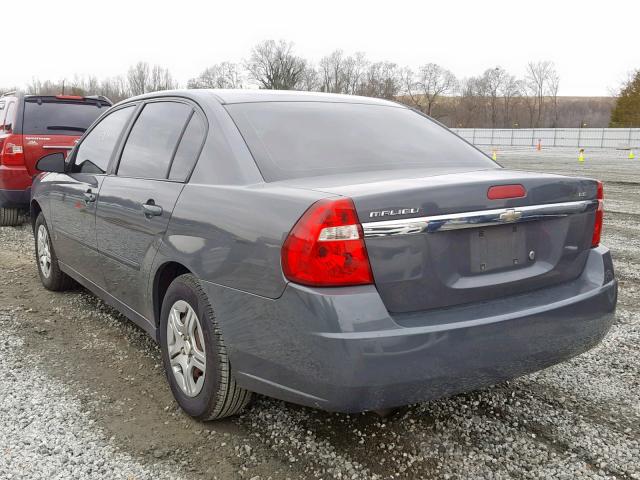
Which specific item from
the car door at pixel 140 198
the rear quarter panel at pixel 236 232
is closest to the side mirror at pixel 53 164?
the car door at pixel 140 198

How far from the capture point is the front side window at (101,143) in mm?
4020

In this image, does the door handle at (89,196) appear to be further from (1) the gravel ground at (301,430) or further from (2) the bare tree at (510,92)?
(2) the bare tree at (510,92)

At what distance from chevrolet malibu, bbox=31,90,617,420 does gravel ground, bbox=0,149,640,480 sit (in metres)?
0.24

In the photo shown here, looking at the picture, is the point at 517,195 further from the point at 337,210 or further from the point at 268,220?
the point at 268,220

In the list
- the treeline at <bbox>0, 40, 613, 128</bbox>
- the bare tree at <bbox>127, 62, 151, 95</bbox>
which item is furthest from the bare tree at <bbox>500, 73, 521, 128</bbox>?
the bare tree at <bbox>127, 62, 151, 95</bbox>

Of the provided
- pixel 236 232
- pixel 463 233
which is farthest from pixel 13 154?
pixel 463 233

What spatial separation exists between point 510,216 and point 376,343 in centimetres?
79

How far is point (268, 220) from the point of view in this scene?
2367 millimetres

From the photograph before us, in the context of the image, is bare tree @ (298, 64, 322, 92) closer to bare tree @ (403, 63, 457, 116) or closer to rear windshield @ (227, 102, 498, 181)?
bare tree @ (403, 63, 457, 116)

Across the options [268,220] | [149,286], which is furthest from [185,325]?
[268,220]

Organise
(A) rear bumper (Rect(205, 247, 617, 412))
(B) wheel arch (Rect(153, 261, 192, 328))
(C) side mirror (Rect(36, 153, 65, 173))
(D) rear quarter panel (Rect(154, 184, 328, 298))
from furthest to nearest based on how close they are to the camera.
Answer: (C) side mirror (Rect(36, 153, 65, 173))
(B) wheel arch (Rect(153, 261, 192, 328))
(D) rear quarter panel (Rect(154, 184, 328, 298))
(A) rear bumper (Rect(205, 247, 617, 412))

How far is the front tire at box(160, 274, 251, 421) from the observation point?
105 inches

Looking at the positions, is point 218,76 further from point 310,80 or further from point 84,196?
point 84,196

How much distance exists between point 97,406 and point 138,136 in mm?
1637
